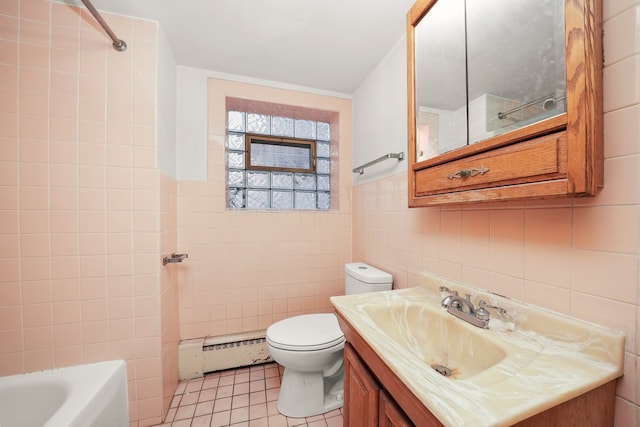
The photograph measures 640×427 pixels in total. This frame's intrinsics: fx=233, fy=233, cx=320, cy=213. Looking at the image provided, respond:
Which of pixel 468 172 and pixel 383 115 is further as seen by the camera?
pixel 383 115

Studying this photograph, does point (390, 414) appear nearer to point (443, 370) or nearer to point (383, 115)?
point (443, 370)

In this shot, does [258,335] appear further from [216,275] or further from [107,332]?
[107,332]

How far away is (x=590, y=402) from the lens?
51 centimetres

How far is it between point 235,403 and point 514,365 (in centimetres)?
148

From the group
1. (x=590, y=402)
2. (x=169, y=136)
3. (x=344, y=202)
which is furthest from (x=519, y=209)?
(x=169, y=136)

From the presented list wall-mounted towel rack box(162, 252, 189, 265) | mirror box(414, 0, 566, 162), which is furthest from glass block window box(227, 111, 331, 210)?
mirror box(414, 0, 566, 162)

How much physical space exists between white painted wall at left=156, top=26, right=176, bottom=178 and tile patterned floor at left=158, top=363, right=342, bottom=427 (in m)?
1.38

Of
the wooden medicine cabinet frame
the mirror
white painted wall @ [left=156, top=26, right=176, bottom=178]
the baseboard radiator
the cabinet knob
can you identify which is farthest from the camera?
the baseboard radiator

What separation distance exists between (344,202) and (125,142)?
147 centimetres

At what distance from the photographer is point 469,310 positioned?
81 cm

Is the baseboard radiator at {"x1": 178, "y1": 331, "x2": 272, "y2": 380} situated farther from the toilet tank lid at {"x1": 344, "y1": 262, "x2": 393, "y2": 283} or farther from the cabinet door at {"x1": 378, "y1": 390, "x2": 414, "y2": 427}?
the cabinet door at {"x1": 378, "y1": 390, "x2": 414, "y2": 427}

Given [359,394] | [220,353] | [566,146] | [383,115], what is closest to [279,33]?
[383,115]

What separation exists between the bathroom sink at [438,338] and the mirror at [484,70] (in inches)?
25.2

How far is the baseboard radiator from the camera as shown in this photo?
158cm
